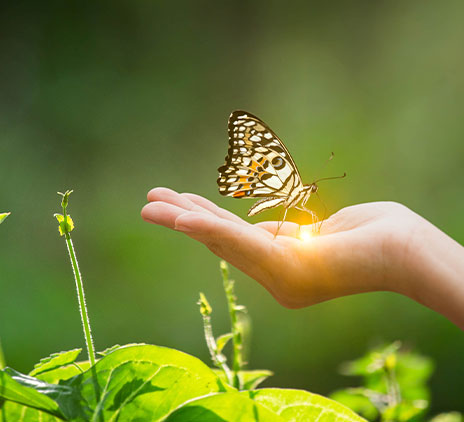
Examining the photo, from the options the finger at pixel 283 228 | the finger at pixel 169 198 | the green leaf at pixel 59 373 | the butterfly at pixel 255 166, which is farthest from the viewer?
the butterfly at pixel 255 166

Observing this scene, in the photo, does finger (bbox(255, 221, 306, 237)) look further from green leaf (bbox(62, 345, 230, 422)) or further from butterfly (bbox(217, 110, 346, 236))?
green leaf (bbox(62, 345, 230, 422))

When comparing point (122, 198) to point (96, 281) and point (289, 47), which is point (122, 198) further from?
point (289, 47)

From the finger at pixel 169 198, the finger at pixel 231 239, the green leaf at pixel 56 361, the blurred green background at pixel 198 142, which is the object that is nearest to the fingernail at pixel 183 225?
the finger at pixel 231 239

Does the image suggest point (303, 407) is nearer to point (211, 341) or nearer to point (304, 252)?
point (211, 341)

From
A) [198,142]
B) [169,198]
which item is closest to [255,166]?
[169,198]

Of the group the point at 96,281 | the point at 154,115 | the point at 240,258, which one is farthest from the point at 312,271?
the point at 154,115

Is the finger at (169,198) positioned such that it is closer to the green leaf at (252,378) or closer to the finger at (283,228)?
the finger at (283,228)
